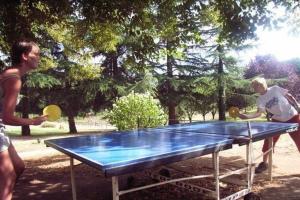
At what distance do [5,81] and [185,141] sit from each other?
204 centimetres

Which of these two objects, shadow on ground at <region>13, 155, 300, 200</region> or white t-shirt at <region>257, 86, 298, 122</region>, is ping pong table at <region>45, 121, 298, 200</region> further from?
white t-shirt at <region>257, 86, 298, 122</region>

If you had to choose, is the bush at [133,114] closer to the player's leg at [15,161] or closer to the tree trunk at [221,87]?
the player's leg at [15,161]

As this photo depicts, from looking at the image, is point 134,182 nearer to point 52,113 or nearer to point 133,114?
point 52,113

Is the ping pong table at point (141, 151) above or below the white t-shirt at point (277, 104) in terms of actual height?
below

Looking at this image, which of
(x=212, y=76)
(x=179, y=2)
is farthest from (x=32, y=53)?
(x=212, y=76)

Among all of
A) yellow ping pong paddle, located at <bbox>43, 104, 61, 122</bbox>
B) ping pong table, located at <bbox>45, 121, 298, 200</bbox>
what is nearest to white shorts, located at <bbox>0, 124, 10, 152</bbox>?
yellow ping pong paddle, located at <bbox>43, 104, 61, 122</bbox>

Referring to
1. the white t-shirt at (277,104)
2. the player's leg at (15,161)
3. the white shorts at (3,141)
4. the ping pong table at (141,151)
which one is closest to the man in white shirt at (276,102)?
the white t-shirt at (277,104)

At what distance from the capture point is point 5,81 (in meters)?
3.10

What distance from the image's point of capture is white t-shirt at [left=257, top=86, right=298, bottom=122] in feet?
21.4

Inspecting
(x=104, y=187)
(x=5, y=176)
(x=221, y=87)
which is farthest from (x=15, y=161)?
(x=221, y=87)

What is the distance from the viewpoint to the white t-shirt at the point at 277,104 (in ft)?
21.4

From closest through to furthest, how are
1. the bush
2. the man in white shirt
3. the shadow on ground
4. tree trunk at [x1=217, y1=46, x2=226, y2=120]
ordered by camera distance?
the shadow on ground < the man in white shirt < the bush < tree trunk at [x1=217, y1=46, x2=226, y2=120]

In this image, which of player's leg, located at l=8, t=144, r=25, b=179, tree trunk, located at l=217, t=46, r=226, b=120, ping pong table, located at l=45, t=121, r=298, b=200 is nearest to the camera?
A: ping pong table, located at l=45, t=121, r=298, b=200

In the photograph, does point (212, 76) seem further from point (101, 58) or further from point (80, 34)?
point (80, 34)
